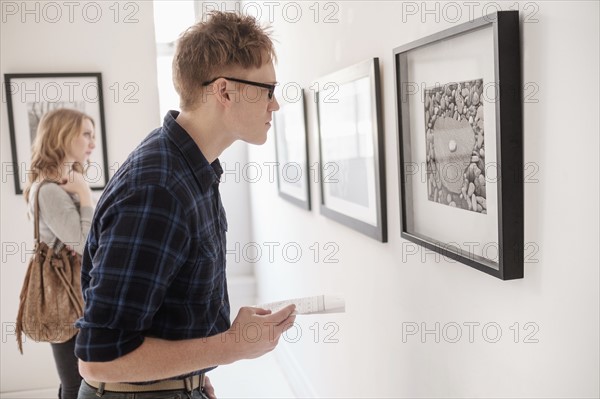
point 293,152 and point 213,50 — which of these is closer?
point 213,50

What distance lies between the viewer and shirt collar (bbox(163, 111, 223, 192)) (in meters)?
1.28

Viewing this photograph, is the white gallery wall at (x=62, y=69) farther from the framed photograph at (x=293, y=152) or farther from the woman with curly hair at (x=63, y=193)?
the woman with curly hair at (x=63, y=193)

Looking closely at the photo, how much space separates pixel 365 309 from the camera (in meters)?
2.22

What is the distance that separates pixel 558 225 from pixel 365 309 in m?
1.19

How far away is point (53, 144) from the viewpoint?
257 centimetres

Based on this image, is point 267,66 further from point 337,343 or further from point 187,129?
point 337,343

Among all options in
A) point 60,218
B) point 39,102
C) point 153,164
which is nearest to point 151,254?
point 153,164

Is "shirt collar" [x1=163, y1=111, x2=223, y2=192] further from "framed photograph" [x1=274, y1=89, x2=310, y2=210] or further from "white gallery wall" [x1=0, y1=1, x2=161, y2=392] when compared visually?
"white gallery wall" [x1=0, y1=1, x2=161, y2=392]

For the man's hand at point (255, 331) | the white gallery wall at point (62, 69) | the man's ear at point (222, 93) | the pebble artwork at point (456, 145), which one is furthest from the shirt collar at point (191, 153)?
the white gallery wall at point (62, 69)

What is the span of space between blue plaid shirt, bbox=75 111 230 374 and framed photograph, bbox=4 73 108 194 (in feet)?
7.58

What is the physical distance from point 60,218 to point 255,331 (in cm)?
147

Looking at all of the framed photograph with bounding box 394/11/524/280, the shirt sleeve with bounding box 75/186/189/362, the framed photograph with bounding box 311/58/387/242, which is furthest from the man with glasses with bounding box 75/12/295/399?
the framed photograph with bounding box 311/58/387/242

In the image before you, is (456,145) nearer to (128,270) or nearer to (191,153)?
(191,153)

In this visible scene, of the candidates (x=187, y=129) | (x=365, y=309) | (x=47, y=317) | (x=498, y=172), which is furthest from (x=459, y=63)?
(x=47, y=317)
